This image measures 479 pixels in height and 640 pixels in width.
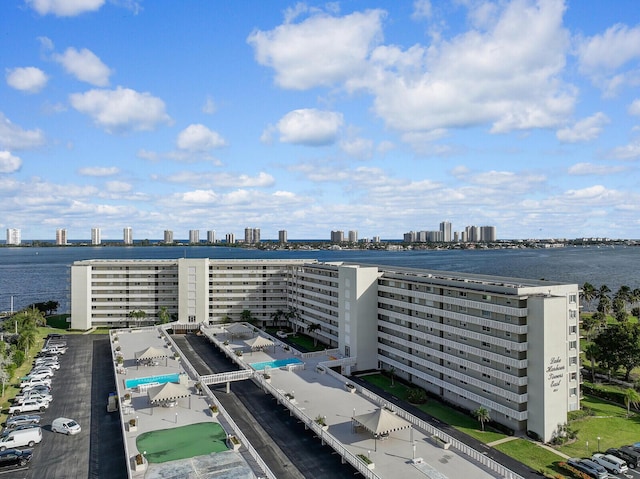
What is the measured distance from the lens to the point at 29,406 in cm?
5778

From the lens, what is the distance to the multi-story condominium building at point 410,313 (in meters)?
51.5

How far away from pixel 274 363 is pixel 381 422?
103 ft

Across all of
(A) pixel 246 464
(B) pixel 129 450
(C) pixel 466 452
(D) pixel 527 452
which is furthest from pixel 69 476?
(D) pixel 527 452

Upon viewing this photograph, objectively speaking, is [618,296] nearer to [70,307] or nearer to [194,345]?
[194,345]

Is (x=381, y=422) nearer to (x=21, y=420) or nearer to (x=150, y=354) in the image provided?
(x=150, y=354)

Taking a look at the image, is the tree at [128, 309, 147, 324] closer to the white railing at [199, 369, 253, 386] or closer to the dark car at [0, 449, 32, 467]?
the white railing at [199, 369, 253, 386]

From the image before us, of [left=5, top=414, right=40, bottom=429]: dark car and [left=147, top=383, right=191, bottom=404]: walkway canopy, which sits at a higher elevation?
[left=147, top=383, right=191, bottom=404]: walkway canopy

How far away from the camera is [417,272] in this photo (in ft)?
247

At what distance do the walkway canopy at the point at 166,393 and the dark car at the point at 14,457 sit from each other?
12.7 metres

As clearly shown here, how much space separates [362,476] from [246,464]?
11146 millimetres

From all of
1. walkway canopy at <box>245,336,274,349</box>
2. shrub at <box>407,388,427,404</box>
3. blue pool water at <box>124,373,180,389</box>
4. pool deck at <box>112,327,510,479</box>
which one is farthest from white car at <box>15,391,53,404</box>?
shrub at <box>407,388,427,404</box>

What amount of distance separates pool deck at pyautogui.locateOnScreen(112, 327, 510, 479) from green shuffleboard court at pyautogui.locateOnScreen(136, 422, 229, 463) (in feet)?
4.31

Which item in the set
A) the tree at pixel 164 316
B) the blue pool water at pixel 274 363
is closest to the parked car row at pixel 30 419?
the tree at pixel 164 316

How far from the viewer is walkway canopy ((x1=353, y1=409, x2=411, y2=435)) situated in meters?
44.9
